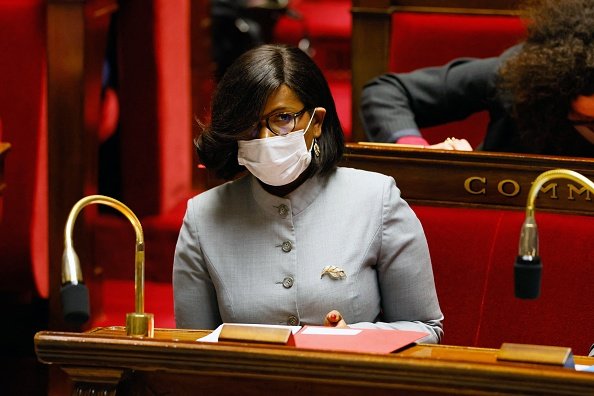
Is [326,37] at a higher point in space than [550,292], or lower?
higher

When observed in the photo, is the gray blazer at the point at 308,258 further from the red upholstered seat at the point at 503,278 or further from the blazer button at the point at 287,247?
the red upholstered seat at the point at 503,278

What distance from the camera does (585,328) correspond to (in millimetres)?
2590

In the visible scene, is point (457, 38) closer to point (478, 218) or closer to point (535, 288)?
point (478, 218)

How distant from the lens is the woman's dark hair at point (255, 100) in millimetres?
2225

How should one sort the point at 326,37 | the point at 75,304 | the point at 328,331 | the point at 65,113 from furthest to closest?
1. the point at 326,37
2. the point at 65,113
3. the point at 328,331
4. the point at 75,304

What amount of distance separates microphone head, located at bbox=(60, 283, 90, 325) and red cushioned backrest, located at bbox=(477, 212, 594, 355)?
3.89 feet

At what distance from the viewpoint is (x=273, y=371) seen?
1744 mm

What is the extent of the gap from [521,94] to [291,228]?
837mm

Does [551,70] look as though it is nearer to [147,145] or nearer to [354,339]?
[354,339]

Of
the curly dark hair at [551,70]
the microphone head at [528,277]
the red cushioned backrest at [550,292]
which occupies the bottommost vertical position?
the red cushioned backrest at [550,292]

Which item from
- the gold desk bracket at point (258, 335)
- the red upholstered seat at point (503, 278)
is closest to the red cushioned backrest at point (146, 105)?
the red upholstered seat at point (503, 278)

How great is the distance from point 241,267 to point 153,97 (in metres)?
1.99

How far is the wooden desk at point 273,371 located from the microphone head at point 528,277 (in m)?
0.11

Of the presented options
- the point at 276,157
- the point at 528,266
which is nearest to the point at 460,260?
the point at 276,157
